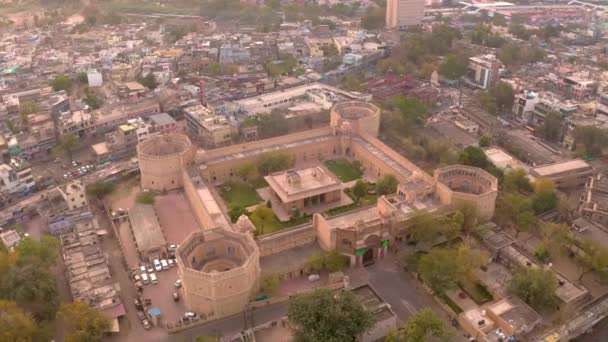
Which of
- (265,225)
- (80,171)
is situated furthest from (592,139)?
(80,171)

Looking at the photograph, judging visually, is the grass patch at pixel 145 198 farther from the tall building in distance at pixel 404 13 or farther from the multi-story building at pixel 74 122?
the tall building in distance at pixel 404 13

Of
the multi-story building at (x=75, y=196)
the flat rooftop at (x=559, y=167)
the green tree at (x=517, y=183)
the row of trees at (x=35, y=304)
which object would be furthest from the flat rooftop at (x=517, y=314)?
the multi-story building at (x=75, y=196)

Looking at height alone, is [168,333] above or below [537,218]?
below

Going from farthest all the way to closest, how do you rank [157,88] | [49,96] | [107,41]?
[107,41] → [157,88] → [49,96]

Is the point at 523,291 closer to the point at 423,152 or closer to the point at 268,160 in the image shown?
the point at 423,152

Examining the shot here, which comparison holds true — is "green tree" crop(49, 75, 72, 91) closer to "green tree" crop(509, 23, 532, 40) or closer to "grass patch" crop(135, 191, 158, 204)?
"grass patch" crop(135, 191, 158, 204)

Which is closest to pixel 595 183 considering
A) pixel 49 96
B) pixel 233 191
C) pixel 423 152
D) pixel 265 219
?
pixel 423 152
